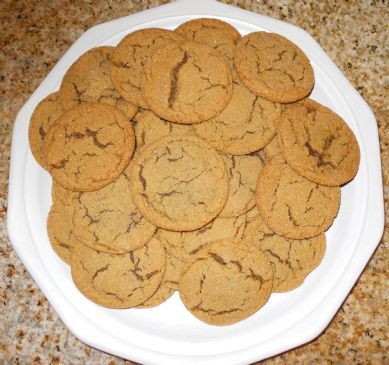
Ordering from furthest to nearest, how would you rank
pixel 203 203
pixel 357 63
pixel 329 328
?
pixel 357 63, pixel 329 328, pixel 203 203

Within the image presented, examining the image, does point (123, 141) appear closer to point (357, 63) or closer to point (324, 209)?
point (324, 209)

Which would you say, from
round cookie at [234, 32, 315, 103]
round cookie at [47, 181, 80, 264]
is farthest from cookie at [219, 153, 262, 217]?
round cookie at [47, 181, 80, 264]

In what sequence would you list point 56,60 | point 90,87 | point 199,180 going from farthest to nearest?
point 56,60, point 90,87, point 199,180

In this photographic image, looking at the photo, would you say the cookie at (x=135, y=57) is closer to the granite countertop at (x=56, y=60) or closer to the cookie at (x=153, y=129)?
the cookie at (x=153, y=129)

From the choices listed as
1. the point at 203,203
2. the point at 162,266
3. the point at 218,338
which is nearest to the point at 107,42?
the point at 203,203

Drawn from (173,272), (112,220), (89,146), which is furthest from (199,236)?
(89,146)

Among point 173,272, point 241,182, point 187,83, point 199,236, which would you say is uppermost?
point 187,83

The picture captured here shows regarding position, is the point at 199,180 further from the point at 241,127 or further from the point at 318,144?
the point at 318,144
